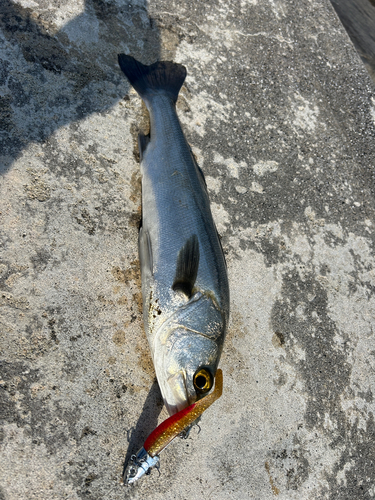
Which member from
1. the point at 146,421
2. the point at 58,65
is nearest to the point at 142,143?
the point at 58,65

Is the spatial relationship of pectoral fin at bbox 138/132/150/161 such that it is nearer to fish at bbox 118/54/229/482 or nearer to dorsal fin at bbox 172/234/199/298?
fish at bbox 118/54/229/482

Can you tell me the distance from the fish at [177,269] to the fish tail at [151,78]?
11 cm

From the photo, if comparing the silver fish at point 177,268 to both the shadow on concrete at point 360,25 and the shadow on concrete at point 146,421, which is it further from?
the shadow on concrete at point 360,25

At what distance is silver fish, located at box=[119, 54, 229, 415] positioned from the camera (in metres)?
2.07

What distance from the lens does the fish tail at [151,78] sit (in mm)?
2865

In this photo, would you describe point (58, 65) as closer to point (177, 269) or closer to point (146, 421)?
point (177, 269)

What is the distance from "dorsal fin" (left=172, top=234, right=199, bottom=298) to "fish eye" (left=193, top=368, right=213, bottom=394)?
0.51 m

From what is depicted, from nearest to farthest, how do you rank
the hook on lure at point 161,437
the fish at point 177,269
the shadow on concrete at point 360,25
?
Answer: the hook on lure at point 161,437
the fish at point 177,269
the shadow on concrete at point 360,25

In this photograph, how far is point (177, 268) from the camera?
225 centimetres

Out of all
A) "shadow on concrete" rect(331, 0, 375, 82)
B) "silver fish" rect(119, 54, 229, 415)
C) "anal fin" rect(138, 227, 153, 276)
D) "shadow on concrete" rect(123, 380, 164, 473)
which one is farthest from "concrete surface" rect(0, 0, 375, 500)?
"shadow on concrete" rect(331, 0, 375, 82)

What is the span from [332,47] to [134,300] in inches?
163

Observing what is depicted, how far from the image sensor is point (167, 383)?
207 cm

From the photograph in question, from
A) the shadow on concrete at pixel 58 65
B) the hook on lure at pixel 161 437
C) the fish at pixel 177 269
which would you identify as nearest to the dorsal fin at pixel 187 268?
the fish at pixel 177 269

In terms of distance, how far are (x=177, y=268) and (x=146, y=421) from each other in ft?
3.66
